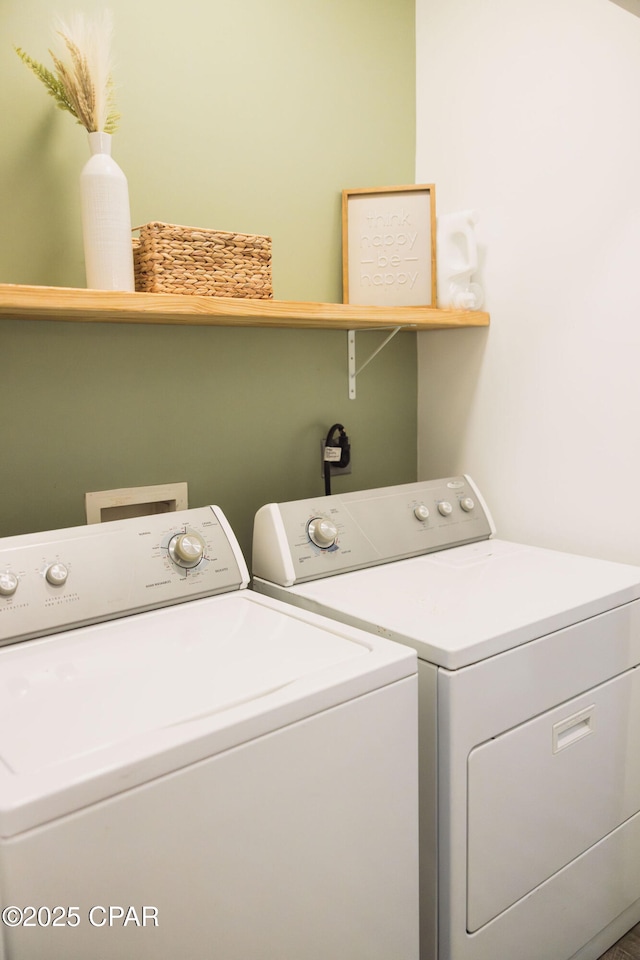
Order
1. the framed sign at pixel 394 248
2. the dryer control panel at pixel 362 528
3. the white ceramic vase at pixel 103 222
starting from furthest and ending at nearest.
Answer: the framed sign at pixel 394 248, the dryer control panel at pixel 362 528, the white ceramic vase at pixel 103 222

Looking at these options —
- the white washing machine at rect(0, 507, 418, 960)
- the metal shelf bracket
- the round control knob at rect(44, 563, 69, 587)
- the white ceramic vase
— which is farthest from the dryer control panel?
the white ceramic vase

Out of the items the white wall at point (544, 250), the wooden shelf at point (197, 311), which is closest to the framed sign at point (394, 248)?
the wooden shelf at point (197, 311)

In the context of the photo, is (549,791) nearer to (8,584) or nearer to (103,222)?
(8,584)

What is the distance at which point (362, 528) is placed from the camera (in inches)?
71.2

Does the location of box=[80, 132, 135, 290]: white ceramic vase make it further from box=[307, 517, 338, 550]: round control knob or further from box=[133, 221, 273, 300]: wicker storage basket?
box=[307, 517, 338, 550]: round control knob

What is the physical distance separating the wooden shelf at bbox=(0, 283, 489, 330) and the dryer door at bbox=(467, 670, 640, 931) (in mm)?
996

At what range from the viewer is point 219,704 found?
1.04 m

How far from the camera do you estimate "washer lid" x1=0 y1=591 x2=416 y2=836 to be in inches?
35.4

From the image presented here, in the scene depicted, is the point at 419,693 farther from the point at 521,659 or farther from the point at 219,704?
the point at 219,704

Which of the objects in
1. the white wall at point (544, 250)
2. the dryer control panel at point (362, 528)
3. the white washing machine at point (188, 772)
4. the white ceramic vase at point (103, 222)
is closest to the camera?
the white washing machine at point (188, 772)

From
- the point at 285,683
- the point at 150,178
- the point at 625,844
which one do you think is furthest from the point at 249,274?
the point at 625,844

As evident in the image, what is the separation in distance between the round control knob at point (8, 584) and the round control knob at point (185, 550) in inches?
12.4

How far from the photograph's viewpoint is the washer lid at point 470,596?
4.36 ft

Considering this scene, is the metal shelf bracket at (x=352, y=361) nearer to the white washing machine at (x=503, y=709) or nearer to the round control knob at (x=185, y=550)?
the white washing machine at (x=503, y=709)
